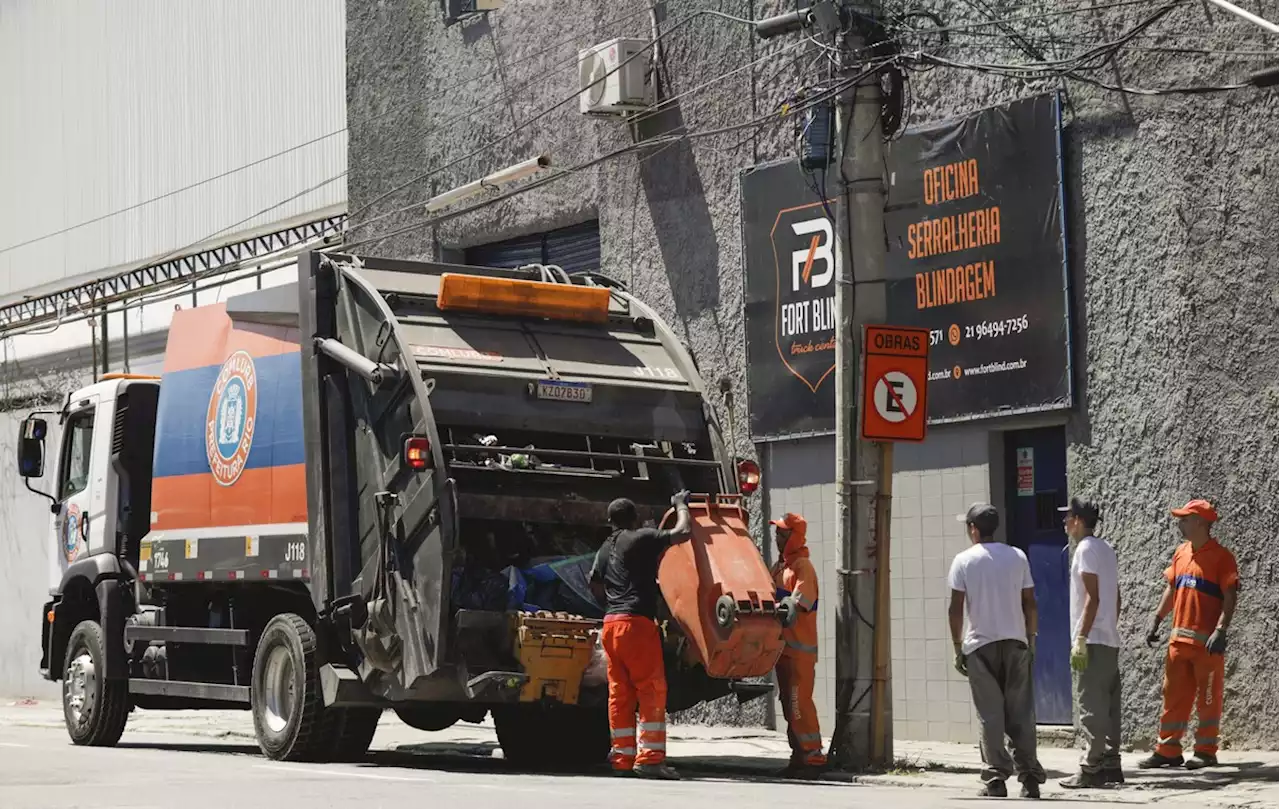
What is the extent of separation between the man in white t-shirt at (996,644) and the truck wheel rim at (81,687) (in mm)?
8172

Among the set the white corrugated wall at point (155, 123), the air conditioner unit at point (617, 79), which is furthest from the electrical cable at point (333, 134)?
the air conditioner unit at point (617, 79)

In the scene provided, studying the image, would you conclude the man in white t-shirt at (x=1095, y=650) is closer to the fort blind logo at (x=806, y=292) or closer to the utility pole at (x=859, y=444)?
the utility pole at (x=859, y=444)

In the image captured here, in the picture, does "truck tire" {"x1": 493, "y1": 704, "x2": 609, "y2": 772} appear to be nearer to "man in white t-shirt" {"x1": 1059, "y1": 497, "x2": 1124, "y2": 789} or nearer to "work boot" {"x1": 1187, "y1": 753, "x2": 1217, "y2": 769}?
"man in white t-shirt" {"x1": 1059, "y1": 497, "x2": 1124, "y2": 789}

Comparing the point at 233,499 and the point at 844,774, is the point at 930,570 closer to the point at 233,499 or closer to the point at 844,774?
the point at 844,774

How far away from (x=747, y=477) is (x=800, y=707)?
173 cm

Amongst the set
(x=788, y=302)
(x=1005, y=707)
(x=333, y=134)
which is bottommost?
(x=1005, y=707)

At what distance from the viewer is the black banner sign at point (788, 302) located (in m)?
18.2

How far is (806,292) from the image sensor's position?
60.4 feet

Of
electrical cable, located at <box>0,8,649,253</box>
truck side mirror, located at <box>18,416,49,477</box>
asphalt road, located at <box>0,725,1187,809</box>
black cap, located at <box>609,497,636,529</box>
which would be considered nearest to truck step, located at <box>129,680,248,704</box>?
asphalt road, located at <box>0,725,1187,809</box>

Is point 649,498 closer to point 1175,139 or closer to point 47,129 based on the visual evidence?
point 1175,139

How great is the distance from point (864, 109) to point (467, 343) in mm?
3145

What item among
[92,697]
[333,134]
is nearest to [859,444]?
[92,697]

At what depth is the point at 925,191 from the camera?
1723 cm

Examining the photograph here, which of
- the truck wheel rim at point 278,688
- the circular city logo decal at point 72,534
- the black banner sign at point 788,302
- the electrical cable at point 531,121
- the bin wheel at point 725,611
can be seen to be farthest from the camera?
the electrical cable at point 531,121
